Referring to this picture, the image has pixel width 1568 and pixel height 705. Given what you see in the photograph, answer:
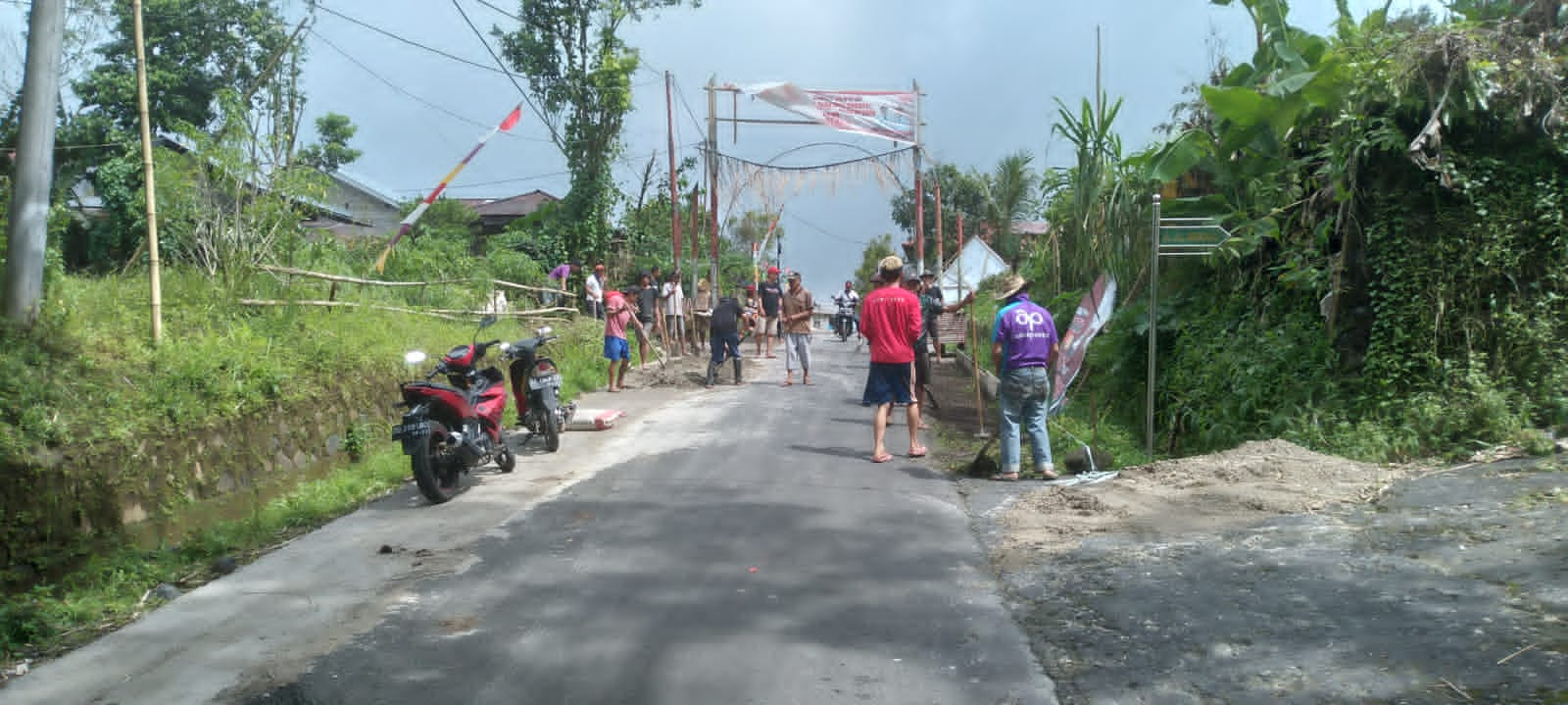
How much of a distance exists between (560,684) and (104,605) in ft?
10.1

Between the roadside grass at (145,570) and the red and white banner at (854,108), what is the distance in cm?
1440

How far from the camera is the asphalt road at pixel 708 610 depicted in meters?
3.94

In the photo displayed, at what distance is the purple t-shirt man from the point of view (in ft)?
27.0

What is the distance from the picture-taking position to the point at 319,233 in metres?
15.4

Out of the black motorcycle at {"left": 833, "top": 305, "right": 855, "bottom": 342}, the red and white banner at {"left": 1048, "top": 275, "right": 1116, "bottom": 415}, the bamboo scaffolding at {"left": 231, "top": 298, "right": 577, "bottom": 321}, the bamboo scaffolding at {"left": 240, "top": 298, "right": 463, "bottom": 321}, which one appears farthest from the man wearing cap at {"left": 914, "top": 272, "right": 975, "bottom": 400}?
the black motorcycle at {"left": 833, "top": 305, "right": 855, "bottom": 342}

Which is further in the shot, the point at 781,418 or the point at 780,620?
the point at 781,418

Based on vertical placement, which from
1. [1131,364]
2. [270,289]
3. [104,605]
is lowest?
[104,605]

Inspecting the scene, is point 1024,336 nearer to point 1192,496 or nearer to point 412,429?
point 1192,496

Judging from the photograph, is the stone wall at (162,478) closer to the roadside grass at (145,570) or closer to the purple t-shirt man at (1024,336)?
the roadside grass at (145,570)

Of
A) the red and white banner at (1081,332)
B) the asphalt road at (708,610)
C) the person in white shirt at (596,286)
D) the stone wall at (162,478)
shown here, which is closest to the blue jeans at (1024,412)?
the asphalt road at (708,610)

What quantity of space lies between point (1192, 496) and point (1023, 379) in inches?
68.8

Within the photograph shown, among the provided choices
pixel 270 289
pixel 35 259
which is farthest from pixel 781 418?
pixel 35 259

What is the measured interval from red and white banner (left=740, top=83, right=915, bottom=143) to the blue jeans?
14.1 metres

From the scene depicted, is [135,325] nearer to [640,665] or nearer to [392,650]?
[392,650]
